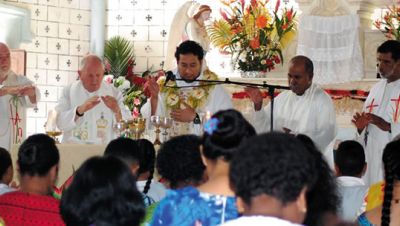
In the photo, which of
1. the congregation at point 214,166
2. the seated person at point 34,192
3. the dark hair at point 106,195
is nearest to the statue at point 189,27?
the congregation at point 214,166

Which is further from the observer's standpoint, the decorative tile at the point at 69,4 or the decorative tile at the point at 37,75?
the decorative tile at the point at 69,4

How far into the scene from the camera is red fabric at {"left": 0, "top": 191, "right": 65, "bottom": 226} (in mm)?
4410

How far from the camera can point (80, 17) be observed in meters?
14.0

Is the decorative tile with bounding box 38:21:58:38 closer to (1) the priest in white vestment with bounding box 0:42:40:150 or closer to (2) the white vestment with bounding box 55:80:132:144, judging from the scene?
(1) the priest in white vestment with bounding box 0:42:40:150

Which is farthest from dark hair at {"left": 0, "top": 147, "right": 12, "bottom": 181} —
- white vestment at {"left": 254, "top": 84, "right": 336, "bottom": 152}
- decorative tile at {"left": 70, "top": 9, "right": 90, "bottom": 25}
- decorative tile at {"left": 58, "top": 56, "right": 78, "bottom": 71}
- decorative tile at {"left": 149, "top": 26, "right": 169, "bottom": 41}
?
decorative tile at {"left": 149, "top": 26, "right": 169, "bottom": 41}

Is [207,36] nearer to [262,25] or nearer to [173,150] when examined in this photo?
[262,25]

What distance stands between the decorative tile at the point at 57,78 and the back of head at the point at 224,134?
32.7 feet

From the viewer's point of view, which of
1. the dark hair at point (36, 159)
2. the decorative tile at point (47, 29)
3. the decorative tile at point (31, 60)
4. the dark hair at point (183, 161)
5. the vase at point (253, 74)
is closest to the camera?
the dark hair at point (183, 161)

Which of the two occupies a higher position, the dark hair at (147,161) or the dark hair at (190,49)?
the dark hair at (190,49)

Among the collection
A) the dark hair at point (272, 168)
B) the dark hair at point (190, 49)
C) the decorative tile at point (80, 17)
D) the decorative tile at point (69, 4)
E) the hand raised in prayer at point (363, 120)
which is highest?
the decorative tile at point (69, 4)

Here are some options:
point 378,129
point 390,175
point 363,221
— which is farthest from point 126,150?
point 378,129

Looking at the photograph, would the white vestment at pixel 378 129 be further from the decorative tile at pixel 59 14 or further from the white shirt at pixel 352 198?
the decorative tile at pixel 59 14

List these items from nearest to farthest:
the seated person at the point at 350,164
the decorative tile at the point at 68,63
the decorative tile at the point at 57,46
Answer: the seated person at the point at 350,164 → the decorative tile at the point at 57,46 → the decorative tile at the point at 68,63

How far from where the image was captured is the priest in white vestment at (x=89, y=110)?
883cm
